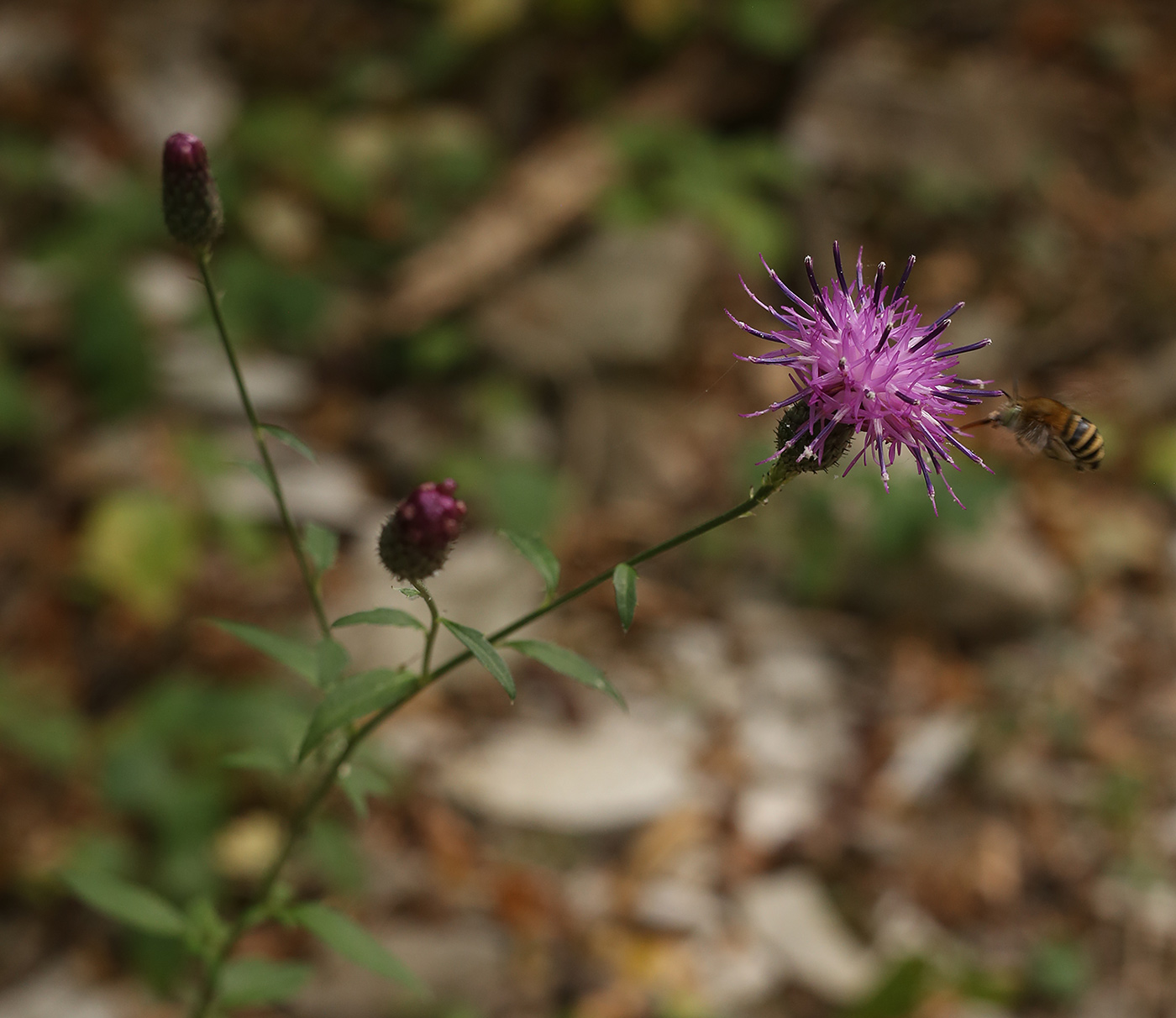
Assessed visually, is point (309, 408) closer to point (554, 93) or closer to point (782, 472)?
point (554, 93)

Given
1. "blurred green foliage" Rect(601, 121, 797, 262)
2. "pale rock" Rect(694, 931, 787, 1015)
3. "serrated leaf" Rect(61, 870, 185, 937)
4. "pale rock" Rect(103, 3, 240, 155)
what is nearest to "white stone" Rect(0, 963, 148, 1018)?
"serrated leaf" Rect(61, 870, 185, 937)

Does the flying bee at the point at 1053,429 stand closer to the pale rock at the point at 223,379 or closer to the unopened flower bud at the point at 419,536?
the unopened flower bud at the point at 419,536

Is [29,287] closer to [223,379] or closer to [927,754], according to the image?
[223,379]

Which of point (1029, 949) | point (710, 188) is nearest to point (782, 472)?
point (1029, 949)

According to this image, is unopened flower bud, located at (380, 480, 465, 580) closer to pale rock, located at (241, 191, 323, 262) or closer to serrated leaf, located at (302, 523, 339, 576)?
serrated leaf, located at (302, 523, 339, 576)

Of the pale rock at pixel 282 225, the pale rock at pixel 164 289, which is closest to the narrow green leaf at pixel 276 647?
the pale rock at pixel 164 289

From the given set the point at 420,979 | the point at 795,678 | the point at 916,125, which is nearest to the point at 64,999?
the point at 420,979
